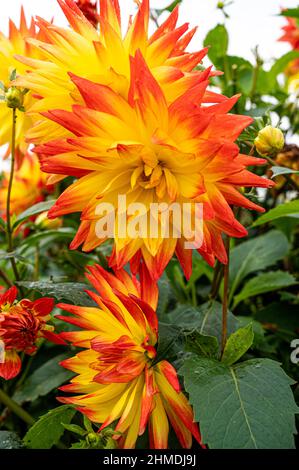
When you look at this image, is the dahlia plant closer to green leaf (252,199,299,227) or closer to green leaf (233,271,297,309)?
green leaf (252,199,299,227)

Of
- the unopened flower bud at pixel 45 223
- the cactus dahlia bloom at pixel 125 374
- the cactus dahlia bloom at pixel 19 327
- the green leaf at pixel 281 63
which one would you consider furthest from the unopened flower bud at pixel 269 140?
the green leaf at pixel 281 63

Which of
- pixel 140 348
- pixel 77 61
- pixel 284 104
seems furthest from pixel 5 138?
pixel 284 104

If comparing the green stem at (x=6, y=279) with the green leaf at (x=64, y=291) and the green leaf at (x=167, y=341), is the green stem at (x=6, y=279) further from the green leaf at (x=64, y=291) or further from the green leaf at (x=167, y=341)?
the green leaf at (x=167, y=341)

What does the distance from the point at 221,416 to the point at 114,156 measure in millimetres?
298

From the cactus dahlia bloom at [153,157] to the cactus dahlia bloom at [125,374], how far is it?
0.07 metres

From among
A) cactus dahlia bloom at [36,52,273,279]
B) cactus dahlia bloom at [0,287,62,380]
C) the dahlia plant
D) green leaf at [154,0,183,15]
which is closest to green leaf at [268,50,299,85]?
green leaf at [154,0,183,15]

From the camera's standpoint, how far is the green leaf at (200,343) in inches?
28.2

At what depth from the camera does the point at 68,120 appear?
62 centimetres

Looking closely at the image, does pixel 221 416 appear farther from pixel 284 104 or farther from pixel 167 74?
pixel 284 104

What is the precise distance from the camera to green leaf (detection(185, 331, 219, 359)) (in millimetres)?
716

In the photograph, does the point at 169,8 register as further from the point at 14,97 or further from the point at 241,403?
the point at 241,403

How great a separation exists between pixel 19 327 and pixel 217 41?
2.71 feet

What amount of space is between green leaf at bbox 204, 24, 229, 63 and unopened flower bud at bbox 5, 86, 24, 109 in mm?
604

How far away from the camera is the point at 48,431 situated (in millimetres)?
754
